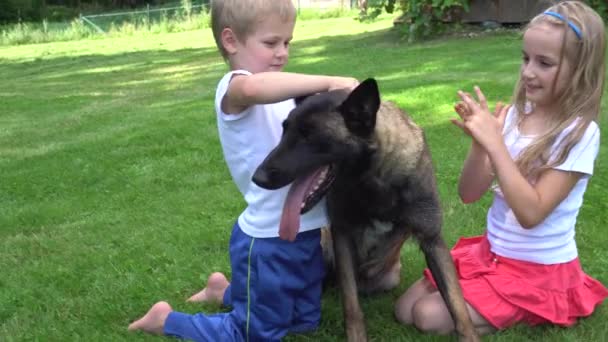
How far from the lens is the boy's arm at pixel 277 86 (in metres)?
2.83

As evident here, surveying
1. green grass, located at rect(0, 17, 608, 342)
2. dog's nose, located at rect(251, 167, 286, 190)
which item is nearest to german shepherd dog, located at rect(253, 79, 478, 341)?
dog's nose, located at rect(251, 167, 286, 190)

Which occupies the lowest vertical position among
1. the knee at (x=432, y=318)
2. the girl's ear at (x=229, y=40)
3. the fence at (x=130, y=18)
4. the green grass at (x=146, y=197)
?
the fence at (x=130, y=18)

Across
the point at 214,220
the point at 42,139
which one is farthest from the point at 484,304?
the point at 42,139

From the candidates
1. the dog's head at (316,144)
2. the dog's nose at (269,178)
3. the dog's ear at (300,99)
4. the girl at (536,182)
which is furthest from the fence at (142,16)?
the dog's nose at (269,178)

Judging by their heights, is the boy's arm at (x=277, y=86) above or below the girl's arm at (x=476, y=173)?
above

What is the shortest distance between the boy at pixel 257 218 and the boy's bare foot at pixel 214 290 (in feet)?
1.06

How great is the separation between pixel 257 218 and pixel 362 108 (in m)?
0.87

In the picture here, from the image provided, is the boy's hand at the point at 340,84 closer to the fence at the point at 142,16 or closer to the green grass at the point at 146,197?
the green grass at the point at 146,197

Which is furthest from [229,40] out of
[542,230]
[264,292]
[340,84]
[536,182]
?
[542,230]

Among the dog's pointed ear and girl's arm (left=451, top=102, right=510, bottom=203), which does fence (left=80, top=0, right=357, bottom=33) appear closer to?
girl's arm (left=451, top=102, right=510, bottom=203)

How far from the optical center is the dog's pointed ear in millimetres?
2697

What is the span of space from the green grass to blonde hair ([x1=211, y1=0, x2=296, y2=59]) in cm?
161

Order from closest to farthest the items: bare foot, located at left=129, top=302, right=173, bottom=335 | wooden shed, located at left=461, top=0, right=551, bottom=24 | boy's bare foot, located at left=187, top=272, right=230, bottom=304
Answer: bare foot, located at left=129, top=302, right=173, bottom=335 < boy's bare foot, located at left=187, top=272, right=230, bottom=304 < wooden shed, located at left=461, top=0, right=551, bottom=24

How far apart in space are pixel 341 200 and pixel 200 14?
98.0 feet
